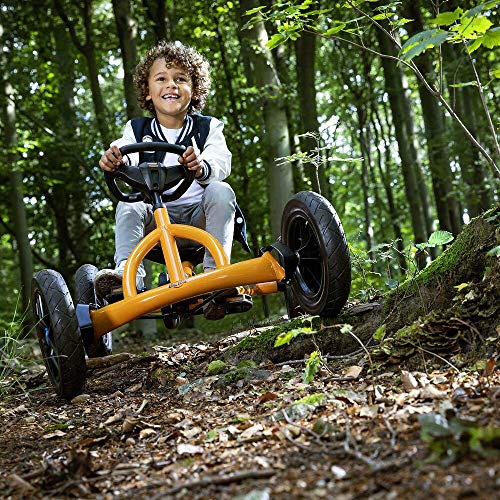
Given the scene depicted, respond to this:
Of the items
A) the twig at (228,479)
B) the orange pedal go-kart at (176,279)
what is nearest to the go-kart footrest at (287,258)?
the orange pedal go-kart at (176,279)

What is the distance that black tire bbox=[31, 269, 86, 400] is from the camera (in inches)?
134

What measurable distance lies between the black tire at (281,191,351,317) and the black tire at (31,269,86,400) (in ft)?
3.99

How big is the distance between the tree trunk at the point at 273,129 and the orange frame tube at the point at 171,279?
11.5 ft

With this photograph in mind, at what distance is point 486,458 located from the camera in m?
1.59

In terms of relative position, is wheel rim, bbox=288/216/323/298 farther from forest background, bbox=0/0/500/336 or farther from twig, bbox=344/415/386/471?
forest background, bbox=0/0/500/336

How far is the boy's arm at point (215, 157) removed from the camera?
415 centimetres

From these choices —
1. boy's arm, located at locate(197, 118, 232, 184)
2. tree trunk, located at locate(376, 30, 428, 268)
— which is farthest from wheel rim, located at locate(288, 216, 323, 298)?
tree trunk, located at locate(376, 30, 428, 268)

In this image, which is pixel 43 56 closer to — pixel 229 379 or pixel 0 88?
pixel 0 88

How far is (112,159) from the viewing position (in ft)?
12.5

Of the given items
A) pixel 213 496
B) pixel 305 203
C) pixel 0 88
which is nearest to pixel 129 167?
pixel 305 203

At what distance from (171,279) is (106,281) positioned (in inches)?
19.5

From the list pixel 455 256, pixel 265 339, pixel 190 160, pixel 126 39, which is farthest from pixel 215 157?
pixel 126 39

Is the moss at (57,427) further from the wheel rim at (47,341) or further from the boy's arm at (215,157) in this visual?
the boy's arm at (215,157)

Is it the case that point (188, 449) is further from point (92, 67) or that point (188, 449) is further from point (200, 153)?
point (92, 67)
